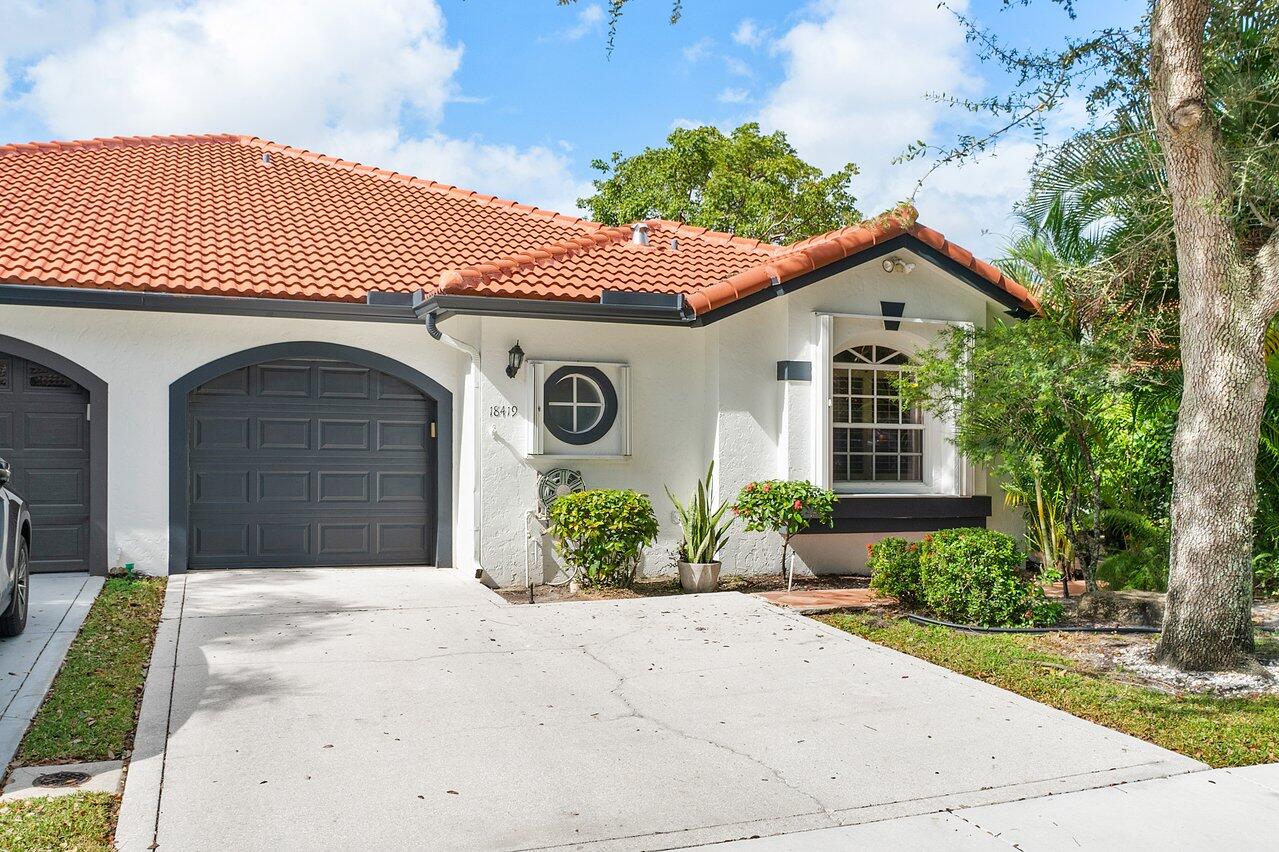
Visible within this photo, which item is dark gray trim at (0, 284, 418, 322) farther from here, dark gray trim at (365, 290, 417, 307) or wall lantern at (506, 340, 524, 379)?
wall lantern at (506, 340, 524, 379)

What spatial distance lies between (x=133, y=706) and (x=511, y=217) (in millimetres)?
9574

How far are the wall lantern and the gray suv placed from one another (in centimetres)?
456

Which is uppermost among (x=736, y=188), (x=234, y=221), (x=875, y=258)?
(x=736, y=188)

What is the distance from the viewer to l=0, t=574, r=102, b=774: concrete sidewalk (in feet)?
18.9

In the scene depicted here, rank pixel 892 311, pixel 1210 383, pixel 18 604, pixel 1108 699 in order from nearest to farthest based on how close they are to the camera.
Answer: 1. pixel 1108 699
2. pixel 1210 383
3. pixel 18 604
4. pixel 892 311

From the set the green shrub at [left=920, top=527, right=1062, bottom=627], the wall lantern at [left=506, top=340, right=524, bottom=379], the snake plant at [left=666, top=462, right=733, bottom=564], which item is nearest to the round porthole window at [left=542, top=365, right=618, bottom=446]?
the wall lantern at [left=506, top=340, right=524, bottom=379]

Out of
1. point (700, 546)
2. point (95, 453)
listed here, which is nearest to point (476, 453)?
point (700, 546)

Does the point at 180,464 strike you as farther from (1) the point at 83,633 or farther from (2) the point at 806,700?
(2) the point at 806,700

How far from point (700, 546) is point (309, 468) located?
4.21m

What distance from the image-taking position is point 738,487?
11.4 meters

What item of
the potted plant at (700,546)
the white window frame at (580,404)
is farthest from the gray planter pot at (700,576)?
the white window frame at (580,404)

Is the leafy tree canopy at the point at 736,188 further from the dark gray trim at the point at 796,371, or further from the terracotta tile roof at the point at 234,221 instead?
the dark gray trim at the point at 796,371

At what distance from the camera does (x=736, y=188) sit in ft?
81.7

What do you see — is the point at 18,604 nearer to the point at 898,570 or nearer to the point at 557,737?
the point at 557,737
